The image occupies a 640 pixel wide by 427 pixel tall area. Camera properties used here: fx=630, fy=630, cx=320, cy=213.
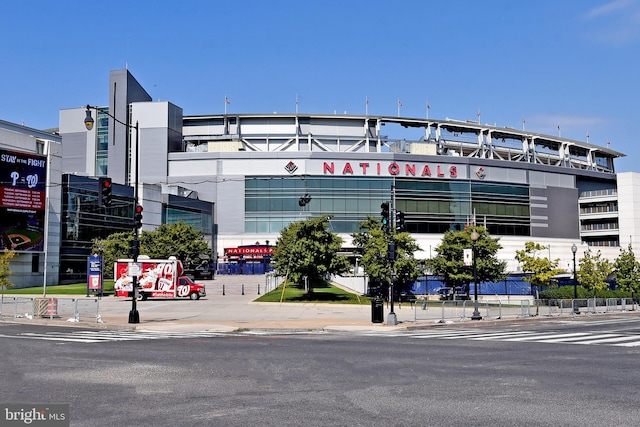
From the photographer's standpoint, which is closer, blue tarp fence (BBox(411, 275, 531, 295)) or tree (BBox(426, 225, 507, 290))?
tree (BBox(426, 225, 507, 290))

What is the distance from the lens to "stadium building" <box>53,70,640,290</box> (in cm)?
10462

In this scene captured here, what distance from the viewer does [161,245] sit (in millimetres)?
72062

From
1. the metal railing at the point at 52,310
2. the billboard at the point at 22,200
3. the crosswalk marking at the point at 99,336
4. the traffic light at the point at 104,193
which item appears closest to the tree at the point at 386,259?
the metal railing at the point at 52,310

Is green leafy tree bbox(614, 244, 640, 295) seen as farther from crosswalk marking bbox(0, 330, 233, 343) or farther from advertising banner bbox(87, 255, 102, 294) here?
crosswalk marking bbox(0, 330, 233, 343)

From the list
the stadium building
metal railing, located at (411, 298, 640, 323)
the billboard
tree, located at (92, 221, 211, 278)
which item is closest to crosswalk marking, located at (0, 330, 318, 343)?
metal railing, located at (411, 298, 640, 323)

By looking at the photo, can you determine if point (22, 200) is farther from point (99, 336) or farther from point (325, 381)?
point (325, 381)

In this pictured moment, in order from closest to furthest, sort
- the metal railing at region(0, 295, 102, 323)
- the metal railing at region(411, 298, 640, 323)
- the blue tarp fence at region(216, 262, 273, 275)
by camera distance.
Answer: the metal railing at region(0, 295, 102, 323)
the metal railing at region(411, 298, 640, 323)
the blue tarp fence at region(216, 262, 273, 275)

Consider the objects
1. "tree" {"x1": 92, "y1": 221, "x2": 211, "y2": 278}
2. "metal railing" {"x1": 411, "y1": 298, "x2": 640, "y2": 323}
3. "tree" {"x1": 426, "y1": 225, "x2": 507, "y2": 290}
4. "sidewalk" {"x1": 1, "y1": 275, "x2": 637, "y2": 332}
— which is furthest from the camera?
"tree" {"x1": 92, "y1": 221, "x2": 211, "y2": 278}

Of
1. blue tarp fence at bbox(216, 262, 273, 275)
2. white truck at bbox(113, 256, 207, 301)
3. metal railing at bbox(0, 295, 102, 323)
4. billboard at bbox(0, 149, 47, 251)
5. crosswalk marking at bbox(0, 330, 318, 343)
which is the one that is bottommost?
crosswalk marking at bbox(0, 330, 318, 343)

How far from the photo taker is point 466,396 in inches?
463

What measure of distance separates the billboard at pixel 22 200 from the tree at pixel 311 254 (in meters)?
29.6

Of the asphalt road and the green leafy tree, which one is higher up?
the green leafy tree

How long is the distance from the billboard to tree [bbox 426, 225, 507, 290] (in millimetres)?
41247

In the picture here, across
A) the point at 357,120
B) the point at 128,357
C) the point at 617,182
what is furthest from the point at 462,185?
the point at 128,357
